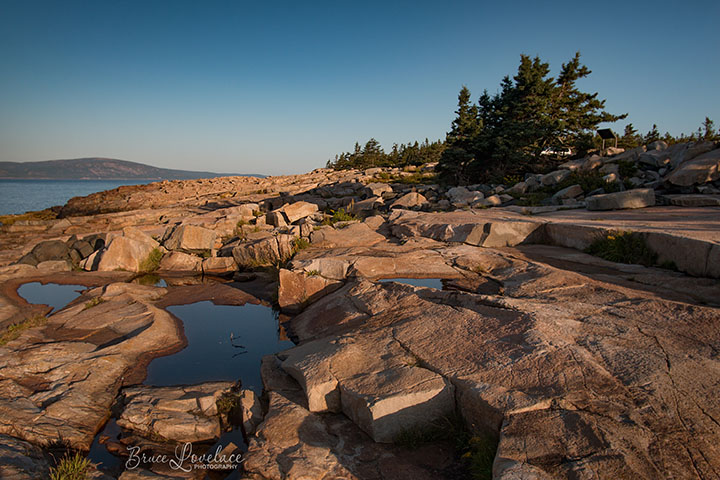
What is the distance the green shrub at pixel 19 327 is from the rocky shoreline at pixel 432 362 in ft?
0.29

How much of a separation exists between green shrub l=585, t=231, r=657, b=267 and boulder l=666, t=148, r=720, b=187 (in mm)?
8897

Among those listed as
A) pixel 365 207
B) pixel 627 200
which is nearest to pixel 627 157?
pixel 627 200

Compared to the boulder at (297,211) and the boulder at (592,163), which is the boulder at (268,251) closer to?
the boulder at (297,211)

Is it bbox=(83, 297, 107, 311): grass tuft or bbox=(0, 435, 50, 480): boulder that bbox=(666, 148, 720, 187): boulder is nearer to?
Result: bbox=(0, 435, 50, 480): boulder

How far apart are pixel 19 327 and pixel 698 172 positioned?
2341 centimetres

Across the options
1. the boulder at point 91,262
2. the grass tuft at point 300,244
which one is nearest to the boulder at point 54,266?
the boulder at point 91,262

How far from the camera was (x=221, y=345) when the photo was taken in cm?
846

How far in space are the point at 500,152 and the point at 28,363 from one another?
27992mm

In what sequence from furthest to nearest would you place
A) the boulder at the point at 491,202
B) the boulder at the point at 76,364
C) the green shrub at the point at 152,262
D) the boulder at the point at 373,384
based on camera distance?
the boulder at the point at 491,202 < the green shrub at the point at 152,262 < the boulder at the point at 76,364 < the boulder at the point at 373,384

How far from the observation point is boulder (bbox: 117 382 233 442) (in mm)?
5359

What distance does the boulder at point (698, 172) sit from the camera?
48.9 feet

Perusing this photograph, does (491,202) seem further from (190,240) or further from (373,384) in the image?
(373,384)

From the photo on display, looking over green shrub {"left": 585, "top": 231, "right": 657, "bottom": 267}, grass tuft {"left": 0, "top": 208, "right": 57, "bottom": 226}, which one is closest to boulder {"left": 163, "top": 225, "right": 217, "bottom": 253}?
green shrub {"left": 585, "top": 231, "right": 657, "bottom": 267}

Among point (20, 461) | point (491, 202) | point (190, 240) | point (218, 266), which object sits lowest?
point (218, 266)
